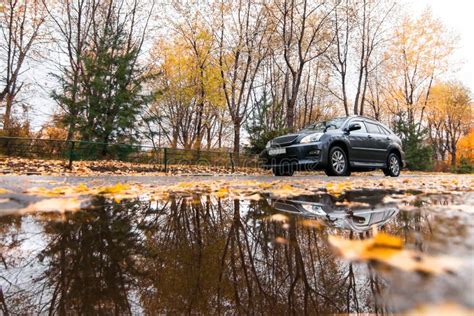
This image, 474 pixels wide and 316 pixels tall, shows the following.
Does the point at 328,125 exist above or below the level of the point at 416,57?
below

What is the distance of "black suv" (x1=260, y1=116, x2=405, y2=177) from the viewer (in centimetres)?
731

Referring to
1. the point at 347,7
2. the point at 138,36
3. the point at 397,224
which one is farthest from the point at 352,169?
the point at 138,36

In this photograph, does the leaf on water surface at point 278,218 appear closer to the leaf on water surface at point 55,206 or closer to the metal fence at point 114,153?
the leaf on water surface at point 55,206

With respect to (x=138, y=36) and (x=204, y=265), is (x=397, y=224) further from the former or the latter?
(x=138, y=36)

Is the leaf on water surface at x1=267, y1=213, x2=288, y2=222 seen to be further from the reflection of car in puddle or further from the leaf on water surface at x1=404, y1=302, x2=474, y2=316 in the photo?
the leaf on water surface at x1=404, y1=302, x2=474, y2=316

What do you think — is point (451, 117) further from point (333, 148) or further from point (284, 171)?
point (284, 171)

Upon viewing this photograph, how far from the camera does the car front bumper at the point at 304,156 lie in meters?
7.17

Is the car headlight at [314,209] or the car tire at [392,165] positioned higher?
the car tire at [392,165]

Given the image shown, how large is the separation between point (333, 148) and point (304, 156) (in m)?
0.82

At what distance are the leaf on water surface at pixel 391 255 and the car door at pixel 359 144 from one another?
23.3 feet

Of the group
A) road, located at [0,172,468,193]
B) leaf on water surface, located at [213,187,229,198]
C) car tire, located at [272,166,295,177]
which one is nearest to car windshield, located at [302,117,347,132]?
car tire, located at [272,166,295,177]

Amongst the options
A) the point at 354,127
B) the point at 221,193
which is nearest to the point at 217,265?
the point at 221,193

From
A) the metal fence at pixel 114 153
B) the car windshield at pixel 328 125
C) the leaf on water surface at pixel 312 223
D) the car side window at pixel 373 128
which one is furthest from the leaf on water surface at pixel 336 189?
the metal fence at pixel 114 153

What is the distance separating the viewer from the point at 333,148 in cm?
751
